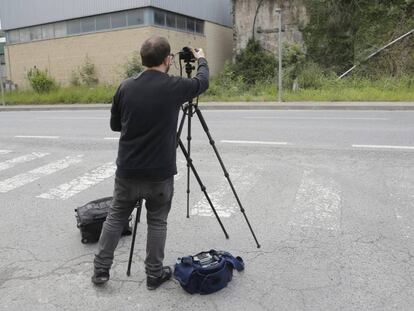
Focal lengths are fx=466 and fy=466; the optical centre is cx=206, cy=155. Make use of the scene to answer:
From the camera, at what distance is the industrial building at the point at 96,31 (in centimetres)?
2809

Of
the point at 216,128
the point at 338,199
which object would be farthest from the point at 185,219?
the point at 216,128

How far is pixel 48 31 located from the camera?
1247 inches

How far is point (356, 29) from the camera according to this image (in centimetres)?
2759

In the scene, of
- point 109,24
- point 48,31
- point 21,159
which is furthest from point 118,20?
point 21,159

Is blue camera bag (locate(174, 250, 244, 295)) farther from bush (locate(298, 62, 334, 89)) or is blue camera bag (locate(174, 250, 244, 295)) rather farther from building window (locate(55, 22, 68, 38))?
building window (locate(55, 22, 68, 38))

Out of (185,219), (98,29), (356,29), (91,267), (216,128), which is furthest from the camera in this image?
(98,29)

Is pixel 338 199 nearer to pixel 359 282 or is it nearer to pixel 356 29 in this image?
pixel 359 282

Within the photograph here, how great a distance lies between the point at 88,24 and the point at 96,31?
86cm

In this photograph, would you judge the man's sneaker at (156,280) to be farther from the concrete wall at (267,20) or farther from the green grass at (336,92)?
the concrete wall at (267,20)

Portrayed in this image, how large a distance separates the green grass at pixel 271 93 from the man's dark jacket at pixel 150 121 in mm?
16804

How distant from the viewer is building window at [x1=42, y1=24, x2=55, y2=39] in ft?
103

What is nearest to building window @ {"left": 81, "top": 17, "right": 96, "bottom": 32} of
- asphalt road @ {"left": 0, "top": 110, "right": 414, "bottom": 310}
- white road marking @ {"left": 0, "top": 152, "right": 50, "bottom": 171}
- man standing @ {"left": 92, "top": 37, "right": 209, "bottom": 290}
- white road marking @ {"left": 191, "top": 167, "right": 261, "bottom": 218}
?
asphalt road @ {"left": 0, "top": 110, "right": 414, "bottom": 310}

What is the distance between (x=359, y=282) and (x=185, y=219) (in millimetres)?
2159

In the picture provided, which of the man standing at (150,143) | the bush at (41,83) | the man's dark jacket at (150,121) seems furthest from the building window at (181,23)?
the man's dark jacket at (150,121)
